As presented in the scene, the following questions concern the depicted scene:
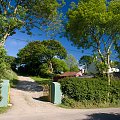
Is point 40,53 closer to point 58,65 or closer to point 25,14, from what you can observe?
point 58,65

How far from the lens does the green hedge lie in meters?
23.8

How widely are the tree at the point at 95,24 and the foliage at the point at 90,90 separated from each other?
278 centimetres

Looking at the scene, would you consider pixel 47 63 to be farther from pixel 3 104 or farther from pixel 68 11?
pixel 3 104

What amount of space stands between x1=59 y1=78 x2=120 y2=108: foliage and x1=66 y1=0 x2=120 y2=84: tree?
2777 millimetres

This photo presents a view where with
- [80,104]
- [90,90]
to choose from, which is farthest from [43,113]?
[90,90]

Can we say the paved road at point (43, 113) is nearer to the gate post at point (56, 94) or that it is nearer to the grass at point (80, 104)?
the gate post at point (56, 94)

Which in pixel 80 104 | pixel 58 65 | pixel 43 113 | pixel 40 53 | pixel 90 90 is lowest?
pixel 43 113

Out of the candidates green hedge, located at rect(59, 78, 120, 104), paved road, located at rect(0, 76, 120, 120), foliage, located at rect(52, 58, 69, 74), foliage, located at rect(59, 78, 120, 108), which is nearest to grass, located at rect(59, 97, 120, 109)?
foliage, located at rect(59, 78, 120, 108)

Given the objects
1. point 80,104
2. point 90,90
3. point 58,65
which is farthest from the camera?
point 58,65

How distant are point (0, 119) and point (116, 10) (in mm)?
16840

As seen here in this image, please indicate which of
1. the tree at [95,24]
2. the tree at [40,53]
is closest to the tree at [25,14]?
the tree at [95,24]

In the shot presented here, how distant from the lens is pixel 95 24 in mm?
27734

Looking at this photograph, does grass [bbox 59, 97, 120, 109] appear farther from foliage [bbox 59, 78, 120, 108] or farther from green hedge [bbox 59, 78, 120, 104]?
green hedge [bbox 59, 78, 120, 104]

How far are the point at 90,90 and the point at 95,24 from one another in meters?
7.03
